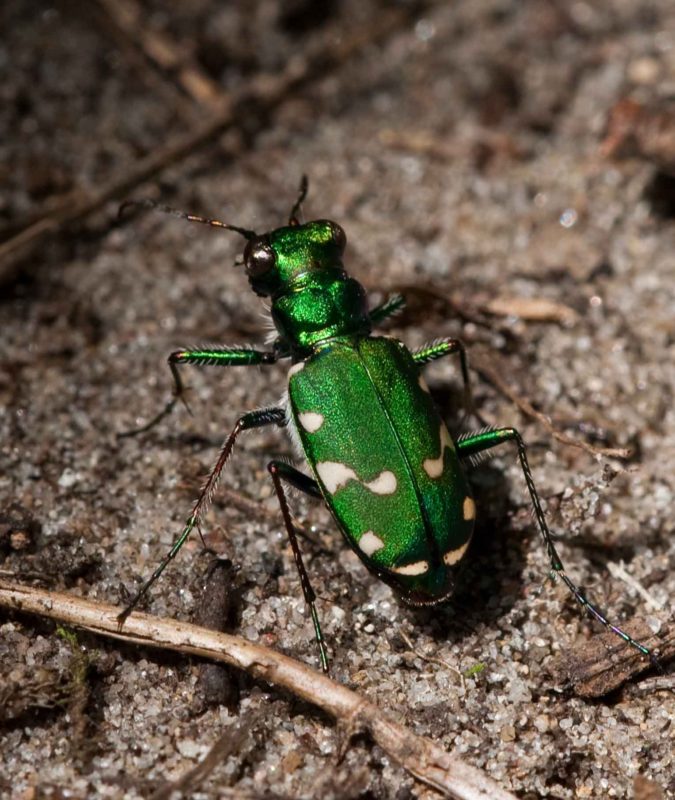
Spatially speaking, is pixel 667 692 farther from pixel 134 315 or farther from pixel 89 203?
pixel 89 203

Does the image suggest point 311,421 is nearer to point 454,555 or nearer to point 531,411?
point 454,555

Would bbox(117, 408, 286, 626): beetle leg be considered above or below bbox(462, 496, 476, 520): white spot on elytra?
above

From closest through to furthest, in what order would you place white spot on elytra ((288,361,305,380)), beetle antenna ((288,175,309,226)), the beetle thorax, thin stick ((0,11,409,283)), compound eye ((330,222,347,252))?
white spot on elytra ((288,361,305,380))
the beetle thorax
compound eye ((330,222,347,252))
beetle antenna ((288,175,309,226))
thin stick ((0,11,409,283))

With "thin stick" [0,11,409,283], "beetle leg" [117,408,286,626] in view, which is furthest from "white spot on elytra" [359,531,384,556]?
"thin stick" [0,11,409,283]

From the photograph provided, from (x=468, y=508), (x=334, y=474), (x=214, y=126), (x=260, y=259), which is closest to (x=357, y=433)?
(x=334, y=474)

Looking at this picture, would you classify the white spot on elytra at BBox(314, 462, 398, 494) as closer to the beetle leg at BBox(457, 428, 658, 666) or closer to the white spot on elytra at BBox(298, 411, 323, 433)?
the white spot on elytra at BBox(298, 411, 323, 433)

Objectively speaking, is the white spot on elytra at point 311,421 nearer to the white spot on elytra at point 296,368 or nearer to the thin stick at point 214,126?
the white spot on elytra at point 296,368

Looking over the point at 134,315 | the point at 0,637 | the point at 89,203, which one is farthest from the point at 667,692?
the point at 89,203
